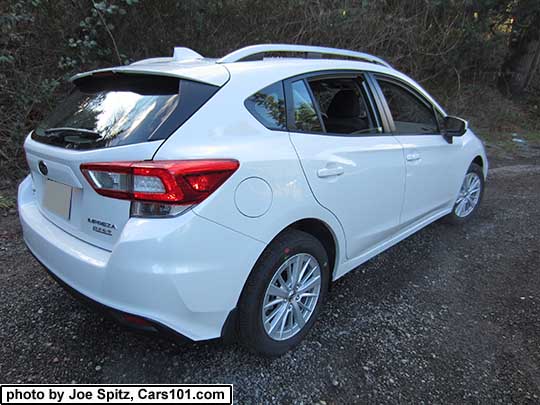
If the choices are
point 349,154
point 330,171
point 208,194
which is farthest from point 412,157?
point 208,194

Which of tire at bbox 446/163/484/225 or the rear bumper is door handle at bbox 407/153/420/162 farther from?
the rear bumper

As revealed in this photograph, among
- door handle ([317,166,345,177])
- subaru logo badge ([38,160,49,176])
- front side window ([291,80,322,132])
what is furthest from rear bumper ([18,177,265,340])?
front side window ([291,80,322,132])

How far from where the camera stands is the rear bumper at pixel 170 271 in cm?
152

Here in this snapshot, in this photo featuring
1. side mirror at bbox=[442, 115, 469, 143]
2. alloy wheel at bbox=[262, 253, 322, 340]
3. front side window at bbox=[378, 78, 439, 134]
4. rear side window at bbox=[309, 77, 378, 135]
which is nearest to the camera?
alloy wheel at bbox=[262, 253, 322, 340]

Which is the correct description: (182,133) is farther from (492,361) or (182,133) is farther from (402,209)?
(492,361)

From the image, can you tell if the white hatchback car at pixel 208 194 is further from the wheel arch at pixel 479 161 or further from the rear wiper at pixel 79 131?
the wheel arch at pixel 479 161

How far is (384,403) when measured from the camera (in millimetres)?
1836

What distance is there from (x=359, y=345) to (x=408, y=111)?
1.98 m

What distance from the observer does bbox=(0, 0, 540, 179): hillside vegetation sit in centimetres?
464

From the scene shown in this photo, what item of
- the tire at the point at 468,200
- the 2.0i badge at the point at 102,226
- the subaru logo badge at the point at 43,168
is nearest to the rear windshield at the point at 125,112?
the subaru logo badge at the point at 43,168

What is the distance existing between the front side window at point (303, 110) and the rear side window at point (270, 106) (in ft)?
0.32

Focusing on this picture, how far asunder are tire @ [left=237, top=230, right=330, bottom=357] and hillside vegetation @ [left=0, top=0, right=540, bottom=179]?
13.1 ft

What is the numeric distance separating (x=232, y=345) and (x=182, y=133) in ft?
4.16

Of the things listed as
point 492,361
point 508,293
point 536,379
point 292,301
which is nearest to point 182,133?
point 292,301
